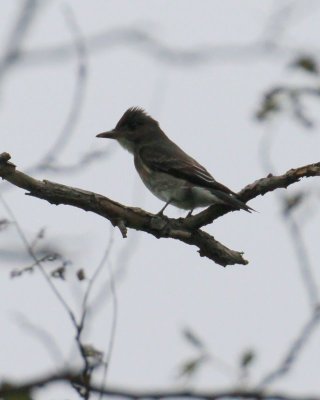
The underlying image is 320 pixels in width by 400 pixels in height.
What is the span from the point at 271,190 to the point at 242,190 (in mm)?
335

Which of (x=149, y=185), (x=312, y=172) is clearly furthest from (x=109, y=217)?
(x=149, y=185)

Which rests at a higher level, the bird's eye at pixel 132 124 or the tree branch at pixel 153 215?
the bird's eye at pixel 132 124

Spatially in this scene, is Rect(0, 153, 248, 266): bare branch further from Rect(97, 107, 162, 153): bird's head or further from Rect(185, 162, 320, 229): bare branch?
Rect(97, 107, 162, 153): bird's head

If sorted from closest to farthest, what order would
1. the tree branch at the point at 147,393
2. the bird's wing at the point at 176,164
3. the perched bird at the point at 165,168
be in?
the tree branch at the point at 147,393 → the perched bird at the point at 165,168 → the bird's wing at the point at 176,164

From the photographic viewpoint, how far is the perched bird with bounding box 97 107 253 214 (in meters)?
6.58

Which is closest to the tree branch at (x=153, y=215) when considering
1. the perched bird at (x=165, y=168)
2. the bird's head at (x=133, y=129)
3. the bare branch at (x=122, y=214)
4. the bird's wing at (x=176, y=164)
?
the bare branch at (x=122, y=214)

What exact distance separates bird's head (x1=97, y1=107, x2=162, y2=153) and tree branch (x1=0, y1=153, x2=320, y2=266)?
10.9ft

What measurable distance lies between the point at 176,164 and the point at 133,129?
1691 millimetres

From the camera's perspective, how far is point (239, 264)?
18.6 feet

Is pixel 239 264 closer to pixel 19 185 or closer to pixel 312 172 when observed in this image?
pixel 312 172

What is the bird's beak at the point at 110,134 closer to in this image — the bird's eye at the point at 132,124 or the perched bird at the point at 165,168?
the perched bird at the point at 165,168

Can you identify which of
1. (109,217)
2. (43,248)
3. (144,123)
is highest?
(144,123)

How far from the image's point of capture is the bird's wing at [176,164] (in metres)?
6.90

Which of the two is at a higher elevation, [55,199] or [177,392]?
[55,199]
